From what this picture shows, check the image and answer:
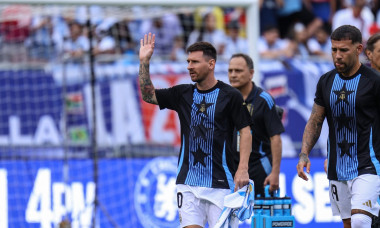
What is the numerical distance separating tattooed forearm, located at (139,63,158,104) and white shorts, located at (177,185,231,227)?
0.94m

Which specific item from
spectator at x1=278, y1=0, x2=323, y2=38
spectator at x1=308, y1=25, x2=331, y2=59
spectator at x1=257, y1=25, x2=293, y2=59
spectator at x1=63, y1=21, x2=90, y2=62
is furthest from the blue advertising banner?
spectator at x1=278, y1=0, x2=323, y2=38

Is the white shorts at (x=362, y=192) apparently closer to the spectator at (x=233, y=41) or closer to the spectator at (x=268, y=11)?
Answer: the spectator at (x=233, y=41)

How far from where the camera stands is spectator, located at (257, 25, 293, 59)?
16.2 metres

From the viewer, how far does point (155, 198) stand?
11.9m

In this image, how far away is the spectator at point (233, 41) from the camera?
13766 mm

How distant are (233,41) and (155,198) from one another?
3.57m

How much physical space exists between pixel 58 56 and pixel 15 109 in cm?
129

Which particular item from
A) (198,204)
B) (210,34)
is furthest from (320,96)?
(210,34)

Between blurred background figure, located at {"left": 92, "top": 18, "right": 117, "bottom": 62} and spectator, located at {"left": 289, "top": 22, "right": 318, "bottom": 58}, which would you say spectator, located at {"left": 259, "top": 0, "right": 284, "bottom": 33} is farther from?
blurred background figure, located at {"left": 92, "top": 18, "right": 117, "bottom": 62}

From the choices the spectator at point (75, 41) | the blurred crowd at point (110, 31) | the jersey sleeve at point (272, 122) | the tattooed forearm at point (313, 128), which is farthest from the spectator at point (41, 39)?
the tattooed forearm at point (313, 128)

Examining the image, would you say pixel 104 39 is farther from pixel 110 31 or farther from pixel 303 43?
pixel 303 43

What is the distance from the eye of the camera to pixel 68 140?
12.8 meters

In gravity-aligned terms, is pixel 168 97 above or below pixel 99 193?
above

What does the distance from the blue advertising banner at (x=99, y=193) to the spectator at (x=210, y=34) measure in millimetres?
2744
